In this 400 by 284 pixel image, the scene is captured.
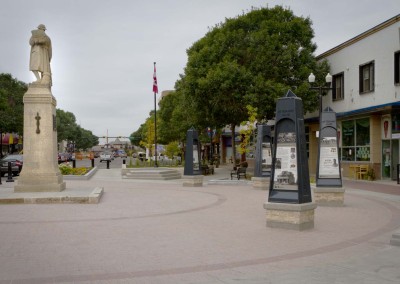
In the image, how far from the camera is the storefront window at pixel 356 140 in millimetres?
26203

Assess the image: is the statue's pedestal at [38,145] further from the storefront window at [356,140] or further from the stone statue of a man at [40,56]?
the storefront window at [356,140]

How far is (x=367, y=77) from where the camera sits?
1031 inches

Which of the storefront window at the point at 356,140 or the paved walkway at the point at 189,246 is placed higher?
the storefront window at the point at 356,140

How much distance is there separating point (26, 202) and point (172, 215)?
5377mm

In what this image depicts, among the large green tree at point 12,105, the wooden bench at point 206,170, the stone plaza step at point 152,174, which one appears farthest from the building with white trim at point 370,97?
the large green tree at point 12,105

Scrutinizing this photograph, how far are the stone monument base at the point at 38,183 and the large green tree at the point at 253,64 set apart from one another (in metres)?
14.9

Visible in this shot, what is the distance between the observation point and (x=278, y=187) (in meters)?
9.98

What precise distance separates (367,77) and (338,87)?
10.8 ft

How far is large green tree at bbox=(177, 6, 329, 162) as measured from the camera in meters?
28.6

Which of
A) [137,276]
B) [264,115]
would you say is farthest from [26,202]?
[264,115]

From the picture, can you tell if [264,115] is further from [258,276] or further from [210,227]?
[258,276]

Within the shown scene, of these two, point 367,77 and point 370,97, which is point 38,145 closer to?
point 370,97

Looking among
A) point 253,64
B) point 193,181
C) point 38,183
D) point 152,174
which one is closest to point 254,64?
point 253,64

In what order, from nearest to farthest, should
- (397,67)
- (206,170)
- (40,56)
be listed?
(40,56)
(397,67)
(206,170)
